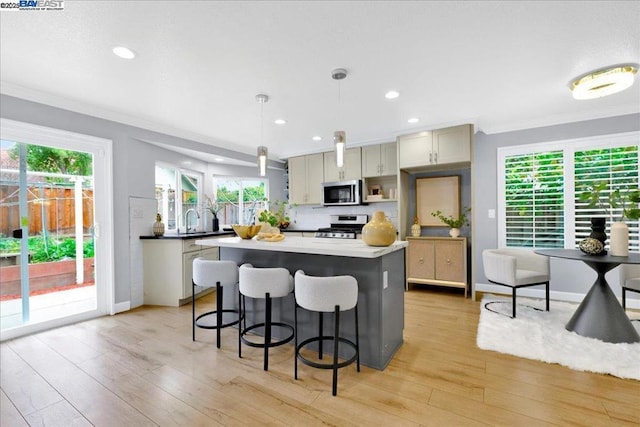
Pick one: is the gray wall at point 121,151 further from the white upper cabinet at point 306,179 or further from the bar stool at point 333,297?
the bar stool at point 333,297

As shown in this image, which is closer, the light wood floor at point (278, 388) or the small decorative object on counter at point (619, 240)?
the light wood floor at point (278, 388)

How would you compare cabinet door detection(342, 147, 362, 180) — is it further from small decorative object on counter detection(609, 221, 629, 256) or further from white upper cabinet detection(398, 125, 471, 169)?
small decorative object on counter detection(609, 221, 629, 256)

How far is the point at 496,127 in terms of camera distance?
411 cm

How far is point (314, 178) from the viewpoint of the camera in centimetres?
541

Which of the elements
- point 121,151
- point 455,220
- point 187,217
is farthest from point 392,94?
point 187,217

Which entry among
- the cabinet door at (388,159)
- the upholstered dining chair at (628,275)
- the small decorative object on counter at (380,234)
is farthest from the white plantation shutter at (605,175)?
the small decorative object on counter at (380,234)

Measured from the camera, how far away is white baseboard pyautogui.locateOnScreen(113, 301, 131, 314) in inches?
136

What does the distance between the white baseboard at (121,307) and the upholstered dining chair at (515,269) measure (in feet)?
14.7

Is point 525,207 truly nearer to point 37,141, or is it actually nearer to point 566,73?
point 566,73

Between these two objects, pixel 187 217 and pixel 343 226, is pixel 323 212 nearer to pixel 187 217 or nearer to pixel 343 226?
pixel 343 226

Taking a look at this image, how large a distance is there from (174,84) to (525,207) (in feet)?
15.1

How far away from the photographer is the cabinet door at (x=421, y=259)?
13.8ft

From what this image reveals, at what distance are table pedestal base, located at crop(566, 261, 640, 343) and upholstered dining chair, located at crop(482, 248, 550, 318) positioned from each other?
50cm

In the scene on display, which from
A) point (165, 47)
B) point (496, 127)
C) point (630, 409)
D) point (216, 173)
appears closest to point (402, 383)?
point (630, 409)
